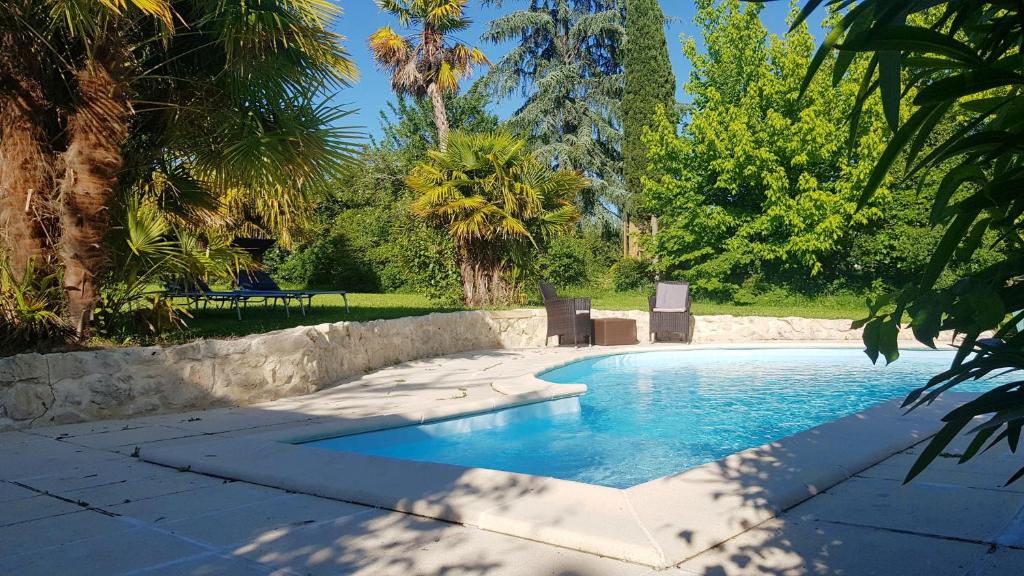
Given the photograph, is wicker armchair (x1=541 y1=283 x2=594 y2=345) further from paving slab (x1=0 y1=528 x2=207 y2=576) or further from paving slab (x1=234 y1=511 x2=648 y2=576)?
paving slab (x1=0 y1=528 x2=207 y2=576)

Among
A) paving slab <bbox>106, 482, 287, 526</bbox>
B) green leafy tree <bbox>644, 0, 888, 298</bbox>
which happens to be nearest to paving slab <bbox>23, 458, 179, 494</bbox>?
paving slab <bbox>106, 482, 287, 526</bbox>

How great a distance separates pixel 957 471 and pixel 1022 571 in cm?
163

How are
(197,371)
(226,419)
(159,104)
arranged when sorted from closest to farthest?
(226,419), (197,371), (159,104)

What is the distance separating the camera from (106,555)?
3195 millimetres

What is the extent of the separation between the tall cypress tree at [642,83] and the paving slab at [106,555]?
22.4 m

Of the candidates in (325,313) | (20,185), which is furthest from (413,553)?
(325,313)

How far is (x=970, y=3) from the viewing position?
1.24m

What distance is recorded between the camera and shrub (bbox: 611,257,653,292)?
81.5 feet

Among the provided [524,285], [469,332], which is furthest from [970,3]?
[524,285]

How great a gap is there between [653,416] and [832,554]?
503cm

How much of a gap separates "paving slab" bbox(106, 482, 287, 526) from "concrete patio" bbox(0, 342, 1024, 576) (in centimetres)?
1

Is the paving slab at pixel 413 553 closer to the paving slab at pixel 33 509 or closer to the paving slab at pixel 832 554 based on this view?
the paving slab at pixel 832 554

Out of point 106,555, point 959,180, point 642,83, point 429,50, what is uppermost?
point 642,83

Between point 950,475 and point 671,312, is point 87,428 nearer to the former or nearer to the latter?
point 950,475
